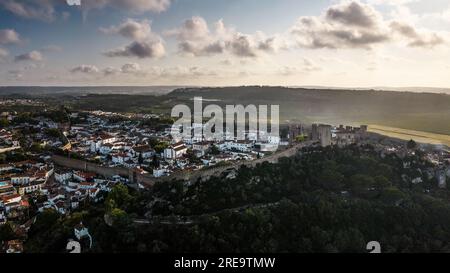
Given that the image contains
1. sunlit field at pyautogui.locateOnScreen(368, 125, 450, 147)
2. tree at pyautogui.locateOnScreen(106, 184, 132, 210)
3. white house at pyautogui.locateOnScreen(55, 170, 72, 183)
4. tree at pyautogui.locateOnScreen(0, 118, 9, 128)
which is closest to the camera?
tree at pyautogui.locateOnScreen(106, 184, 132, 210)

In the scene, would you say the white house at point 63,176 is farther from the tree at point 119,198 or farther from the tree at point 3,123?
the tree at point 3,123

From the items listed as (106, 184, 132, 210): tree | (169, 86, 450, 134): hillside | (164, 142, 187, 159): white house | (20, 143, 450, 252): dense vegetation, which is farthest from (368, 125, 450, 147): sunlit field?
(106, 184, 132, 210): tree

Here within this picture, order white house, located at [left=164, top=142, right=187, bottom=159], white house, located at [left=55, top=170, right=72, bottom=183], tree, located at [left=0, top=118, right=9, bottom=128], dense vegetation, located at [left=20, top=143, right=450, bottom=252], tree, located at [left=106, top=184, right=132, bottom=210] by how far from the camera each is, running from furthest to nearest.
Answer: tree, located at [left=0, top=118, right=9, bottom=128]
white house, located at [left=164, top=142, right=187, bottom=159]
white house, located at [left=55, top=170, right=72, bottom=183]
tree, located at [left=106, top=184, right=132, bottom=210]
dense vegetation, located at [left=20, top=143, right=450, bottom=252]

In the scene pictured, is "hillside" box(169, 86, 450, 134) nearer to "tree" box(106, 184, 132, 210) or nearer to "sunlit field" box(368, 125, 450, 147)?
"sunlit field" box(368, 125, 450, 147)

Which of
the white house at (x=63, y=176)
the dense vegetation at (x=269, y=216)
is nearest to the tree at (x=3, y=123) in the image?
the white house at (x=63, y=176)

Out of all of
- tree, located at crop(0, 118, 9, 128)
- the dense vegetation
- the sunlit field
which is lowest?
the dense vegetation

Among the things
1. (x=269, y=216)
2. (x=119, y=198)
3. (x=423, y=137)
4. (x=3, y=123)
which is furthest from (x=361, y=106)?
(x=119, y=198)

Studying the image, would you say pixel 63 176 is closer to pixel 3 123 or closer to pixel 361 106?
pixel 3 123
